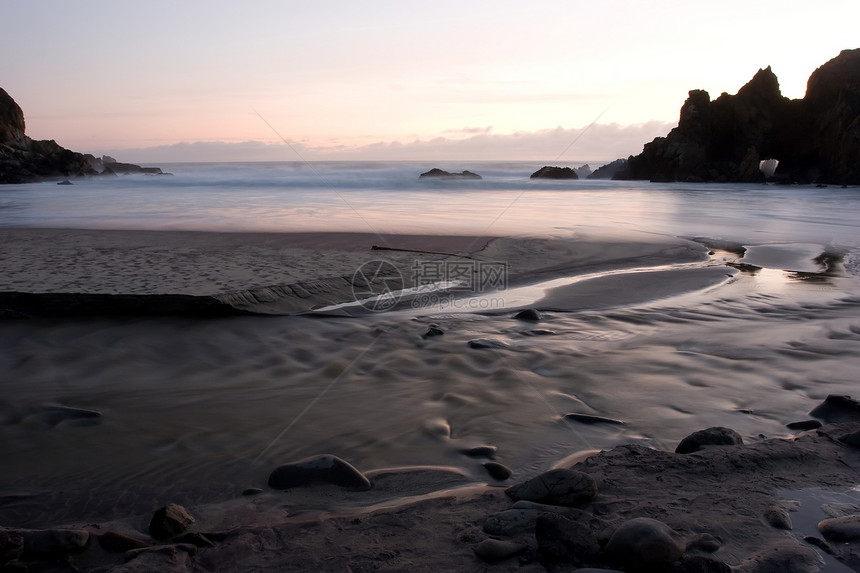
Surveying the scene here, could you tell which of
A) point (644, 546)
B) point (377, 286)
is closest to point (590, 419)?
point (644, 546)

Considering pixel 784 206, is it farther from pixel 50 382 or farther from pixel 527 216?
pixel 50 382

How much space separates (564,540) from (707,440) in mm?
1187

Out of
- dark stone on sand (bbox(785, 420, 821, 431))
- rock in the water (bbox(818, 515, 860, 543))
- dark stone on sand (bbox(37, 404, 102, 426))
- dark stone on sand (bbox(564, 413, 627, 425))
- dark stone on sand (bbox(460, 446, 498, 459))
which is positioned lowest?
dark stone on sand (bbox(460, 446, 498, 459))

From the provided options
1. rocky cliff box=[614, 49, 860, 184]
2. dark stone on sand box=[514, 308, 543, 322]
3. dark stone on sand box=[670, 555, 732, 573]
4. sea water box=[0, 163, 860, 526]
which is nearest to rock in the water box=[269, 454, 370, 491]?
sea water box=[0, 163, 860, 526]

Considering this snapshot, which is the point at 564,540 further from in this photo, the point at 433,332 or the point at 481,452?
the point at 433,332

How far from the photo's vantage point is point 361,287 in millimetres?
6387

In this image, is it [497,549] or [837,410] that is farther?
[837,410]

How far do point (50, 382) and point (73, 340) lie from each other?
823 millimetres

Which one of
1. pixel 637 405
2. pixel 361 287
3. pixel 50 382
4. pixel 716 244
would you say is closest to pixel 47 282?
pixel 50 382

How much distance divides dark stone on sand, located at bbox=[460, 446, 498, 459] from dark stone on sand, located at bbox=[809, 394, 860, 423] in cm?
178

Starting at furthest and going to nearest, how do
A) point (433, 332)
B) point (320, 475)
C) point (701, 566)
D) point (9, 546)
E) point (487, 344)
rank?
point (433, 332), point (487, 344), point (320, 475), point (9, 546), point (701, 566)

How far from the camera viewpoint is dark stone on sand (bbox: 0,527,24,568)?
6.26ft

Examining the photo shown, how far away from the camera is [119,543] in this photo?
2064mm

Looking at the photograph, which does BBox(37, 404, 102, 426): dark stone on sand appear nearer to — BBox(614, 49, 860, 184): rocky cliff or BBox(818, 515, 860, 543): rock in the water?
BBox(818, 515, 860, 543): rock in the water
